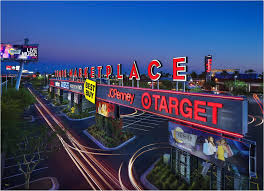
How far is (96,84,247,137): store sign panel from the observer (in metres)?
12.0

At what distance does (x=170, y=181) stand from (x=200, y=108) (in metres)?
9.78

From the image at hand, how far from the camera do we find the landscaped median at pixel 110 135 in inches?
1126

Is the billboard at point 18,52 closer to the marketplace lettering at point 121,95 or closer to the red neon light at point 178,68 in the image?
the marketplace lettering at point 121,95

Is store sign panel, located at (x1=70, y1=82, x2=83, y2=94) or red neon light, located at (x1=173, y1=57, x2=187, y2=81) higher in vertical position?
red neon light, located at (x1=173, y1=57, x2=187, y2=81)

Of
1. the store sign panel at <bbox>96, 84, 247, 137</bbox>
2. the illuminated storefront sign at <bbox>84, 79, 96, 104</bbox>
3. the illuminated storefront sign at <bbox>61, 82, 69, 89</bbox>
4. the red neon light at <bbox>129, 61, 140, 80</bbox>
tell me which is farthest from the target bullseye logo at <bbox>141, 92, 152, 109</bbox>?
the illuminated storefront sign at <bbox>61, 82, 69, 89</bbox>

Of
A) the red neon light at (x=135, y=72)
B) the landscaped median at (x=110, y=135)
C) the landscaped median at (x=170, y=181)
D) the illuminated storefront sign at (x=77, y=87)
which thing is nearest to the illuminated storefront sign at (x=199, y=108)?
the red neon light at (x=135, y=72)

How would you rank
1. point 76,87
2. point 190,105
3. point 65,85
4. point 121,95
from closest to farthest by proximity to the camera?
point 190,105 < point 121,95 < point 76,87 < point 65,85

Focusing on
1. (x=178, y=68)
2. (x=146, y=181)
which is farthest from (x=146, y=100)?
(x=146, y=181)

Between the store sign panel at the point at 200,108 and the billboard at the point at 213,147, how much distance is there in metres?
1.42

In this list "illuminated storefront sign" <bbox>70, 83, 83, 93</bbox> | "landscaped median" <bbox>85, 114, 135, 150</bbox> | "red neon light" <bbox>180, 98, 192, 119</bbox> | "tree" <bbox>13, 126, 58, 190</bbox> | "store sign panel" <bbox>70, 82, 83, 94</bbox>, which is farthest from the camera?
"store sign panel" <bbox>70, 82, 83, 94</bbox>

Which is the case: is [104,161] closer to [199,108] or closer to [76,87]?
[199,108]

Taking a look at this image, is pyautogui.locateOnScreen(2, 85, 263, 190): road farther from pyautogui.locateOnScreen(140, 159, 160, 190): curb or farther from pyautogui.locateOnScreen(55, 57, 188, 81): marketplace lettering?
pyautogui.locateOnScreen(55, 57, 188, 81): marketplace lettering

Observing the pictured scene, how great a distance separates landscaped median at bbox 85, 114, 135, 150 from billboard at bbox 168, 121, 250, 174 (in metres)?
13.5

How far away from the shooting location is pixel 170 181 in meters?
18.6
